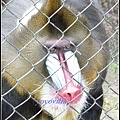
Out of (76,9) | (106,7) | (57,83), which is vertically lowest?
(57,83)

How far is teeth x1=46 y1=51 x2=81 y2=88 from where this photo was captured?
275 cm

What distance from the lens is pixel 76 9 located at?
9.55ft

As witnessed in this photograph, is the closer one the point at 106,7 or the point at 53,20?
the point at 53,20

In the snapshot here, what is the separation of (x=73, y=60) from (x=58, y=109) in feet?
1.24

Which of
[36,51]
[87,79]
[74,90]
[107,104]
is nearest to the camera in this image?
[74,90]

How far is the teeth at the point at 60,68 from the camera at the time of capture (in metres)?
2.75

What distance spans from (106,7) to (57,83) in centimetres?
334

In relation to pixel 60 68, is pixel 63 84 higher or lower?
lower

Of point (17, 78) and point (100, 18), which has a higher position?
point (100, 18)

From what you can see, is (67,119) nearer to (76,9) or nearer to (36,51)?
(36,51)

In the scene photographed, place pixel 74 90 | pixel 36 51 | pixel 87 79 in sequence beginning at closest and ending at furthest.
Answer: pixel 74 90
pixel 36 51
pixel 87 79

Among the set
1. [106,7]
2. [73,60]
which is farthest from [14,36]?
[106,7]

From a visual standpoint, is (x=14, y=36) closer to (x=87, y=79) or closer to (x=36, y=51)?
(x=36, y=51)

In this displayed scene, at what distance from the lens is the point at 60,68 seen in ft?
8.93
